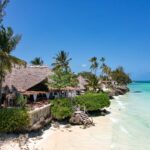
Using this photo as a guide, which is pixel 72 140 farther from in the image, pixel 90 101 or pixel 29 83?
pixel 29 83

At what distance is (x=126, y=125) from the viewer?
34.9 meters

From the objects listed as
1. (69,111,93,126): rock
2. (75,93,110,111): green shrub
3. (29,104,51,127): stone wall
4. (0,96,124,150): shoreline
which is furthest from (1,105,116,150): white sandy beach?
(75,93,110,111): green shrub

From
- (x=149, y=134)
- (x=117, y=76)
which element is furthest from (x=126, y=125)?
(x=117, y=76)

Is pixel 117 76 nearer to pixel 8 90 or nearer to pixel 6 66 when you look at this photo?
pixel 8 90

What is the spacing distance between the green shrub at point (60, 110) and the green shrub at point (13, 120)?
7252 mm

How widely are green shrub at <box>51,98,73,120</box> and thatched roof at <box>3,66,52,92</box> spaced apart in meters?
5.50

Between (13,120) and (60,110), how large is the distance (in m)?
8.23

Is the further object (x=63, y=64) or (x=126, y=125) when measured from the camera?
(x=63, y=64)

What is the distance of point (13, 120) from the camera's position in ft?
81.7

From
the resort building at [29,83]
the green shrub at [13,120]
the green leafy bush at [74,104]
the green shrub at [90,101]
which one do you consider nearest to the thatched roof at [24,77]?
the resort building at [29,83]

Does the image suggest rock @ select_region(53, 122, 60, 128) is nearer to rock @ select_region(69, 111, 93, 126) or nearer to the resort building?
rock @ select_region(69, 111, 93, 126)

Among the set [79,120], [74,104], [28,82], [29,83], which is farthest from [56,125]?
[28,82]

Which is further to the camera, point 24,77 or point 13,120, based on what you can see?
point 24,77

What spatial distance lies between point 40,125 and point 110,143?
269 inches
